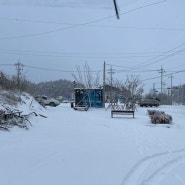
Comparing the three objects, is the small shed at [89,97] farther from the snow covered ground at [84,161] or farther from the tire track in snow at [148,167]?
the tire track in snow at [148,167]

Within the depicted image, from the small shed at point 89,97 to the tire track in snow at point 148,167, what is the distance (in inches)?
1195

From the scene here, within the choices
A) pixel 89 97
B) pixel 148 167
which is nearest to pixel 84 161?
pixel 148 167

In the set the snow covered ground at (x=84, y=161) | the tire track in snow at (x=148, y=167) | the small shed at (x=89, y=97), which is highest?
the small shed at (x=89, y=97)

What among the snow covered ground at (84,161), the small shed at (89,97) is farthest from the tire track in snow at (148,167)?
the small shed at (89,97)

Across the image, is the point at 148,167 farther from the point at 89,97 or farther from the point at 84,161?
the point at 89,97

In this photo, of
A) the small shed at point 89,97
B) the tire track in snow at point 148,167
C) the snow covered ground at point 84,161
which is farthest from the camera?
the small shed at point 89,97

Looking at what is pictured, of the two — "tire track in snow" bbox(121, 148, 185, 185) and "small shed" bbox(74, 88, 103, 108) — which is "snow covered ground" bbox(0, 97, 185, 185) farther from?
"small shed" bbox(74, 88, 103, 108)

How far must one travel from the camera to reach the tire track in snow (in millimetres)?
6645

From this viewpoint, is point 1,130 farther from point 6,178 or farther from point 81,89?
point 81,89

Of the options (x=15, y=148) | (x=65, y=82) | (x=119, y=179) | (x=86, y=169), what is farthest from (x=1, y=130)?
(x=65, y=82)

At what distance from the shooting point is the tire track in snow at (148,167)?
21.8 ft

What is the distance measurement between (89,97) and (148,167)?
3283 centimetres

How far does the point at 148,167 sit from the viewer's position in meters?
7.86

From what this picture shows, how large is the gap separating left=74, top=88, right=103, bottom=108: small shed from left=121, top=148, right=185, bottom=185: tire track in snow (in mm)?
30345
